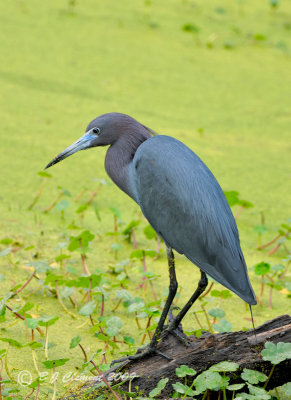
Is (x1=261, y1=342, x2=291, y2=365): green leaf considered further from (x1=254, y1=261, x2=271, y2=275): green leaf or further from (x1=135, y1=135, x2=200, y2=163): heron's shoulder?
(x1=254, y1=261, x2=271, y2=275): green leaf

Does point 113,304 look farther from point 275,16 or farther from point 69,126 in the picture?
point 275,16

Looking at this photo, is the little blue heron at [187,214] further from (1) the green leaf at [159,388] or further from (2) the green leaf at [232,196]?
(2) the green leaf at [232,196]

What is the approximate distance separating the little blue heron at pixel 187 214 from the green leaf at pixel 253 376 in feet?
0.74

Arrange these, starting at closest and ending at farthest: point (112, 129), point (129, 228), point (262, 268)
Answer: point (112, 129), point (262, 268), point (129, 228)

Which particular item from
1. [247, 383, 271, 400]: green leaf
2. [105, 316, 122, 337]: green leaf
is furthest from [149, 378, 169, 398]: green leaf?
[105, 316, 122, 337]: green leaf

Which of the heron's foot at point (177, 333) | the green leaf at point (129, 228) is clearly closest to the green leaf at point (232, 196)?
the green leaf at point (129, 228)

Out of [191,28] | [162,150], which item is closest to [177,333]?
[162,150]

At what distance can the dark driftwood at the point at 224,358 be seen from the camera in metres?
2.18

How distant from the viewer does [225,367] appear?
2.05 m

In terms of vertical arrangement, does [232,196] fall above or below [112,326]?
above

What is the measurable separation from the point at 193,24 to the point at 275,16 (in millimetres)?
1338

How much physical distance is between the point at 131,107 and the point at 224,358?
3.34 metres

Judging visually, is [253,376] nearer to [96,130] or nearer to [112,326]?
[112,326]

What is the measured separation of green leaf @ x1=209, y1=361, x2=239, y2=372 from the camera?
2041 millimetres
